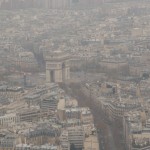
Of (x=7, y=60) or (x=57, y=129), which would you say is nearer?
(x=57, y=129)

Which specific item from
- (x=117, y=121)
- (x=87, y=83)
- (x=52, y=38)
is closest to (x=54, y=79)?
(x=87, y=83)

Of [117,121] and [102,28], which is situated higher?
[102,28]

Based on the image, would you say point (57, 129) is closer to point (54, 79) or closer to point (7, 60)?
point (54, 79)

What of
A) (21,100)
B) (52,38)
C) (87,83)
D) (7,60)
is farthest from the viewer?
(52,38)

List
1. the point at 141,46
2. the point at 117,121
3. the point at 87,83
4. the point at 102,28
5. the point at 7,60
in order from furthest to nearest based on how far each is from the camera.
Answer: the point at 102,28
the point at 141,46
the point at 7,60
the point at 87,83
the point at 117,121

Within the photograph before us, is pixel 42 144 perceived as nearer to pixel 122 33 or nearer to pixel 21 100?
pixel 21 100

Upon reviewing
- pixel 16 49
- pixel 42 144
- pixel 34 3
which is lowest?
pixel 42 144
